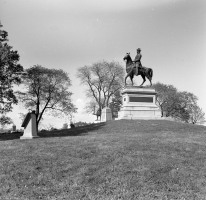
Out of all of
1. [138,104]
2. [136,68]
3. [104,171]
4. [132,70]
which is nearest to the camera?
[104,171]

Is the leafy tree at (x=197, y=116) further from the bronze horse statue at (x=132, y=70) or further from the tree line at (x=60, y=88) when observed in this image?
the bronze horse statue at (x=132, y=70)

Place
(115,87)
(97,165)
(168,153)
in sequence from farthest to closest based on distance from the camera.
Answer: (115,87) < (168,153) < (97,165)

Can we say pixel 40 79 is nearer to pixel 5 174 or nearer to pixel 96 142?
pixel 96 142

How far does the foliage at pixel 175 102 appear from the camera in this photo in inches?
2391

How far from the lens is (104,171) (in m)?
9.58

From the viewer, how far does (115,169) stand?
9.74 metres

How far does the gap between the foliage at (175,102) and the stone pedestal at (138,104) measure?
32.6 m

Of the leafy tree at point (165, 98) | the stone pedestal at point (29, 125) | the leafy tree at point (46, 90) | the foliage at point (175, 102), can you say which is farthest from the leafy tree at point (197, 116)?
the stone pedestal at point (29, 125)

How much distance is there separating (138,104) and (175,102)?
34.4m

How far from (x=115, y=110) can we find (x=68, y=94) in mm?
19069

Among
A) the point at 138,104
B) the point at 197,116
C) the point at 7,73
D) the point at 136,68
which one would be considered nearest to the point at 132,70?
the point at 136,68

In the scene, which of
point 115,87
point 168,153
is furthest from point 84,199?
point 115,87

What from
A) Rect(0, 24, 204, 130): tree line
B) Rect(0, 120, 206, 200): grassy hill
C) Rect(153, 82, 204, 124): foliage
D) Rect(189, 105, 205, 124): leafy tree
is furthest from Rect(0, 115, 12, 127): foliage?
Rect(189, 105, 205, 124): leafy tree

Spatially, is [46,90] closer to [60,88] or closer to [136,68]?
[60,88]
